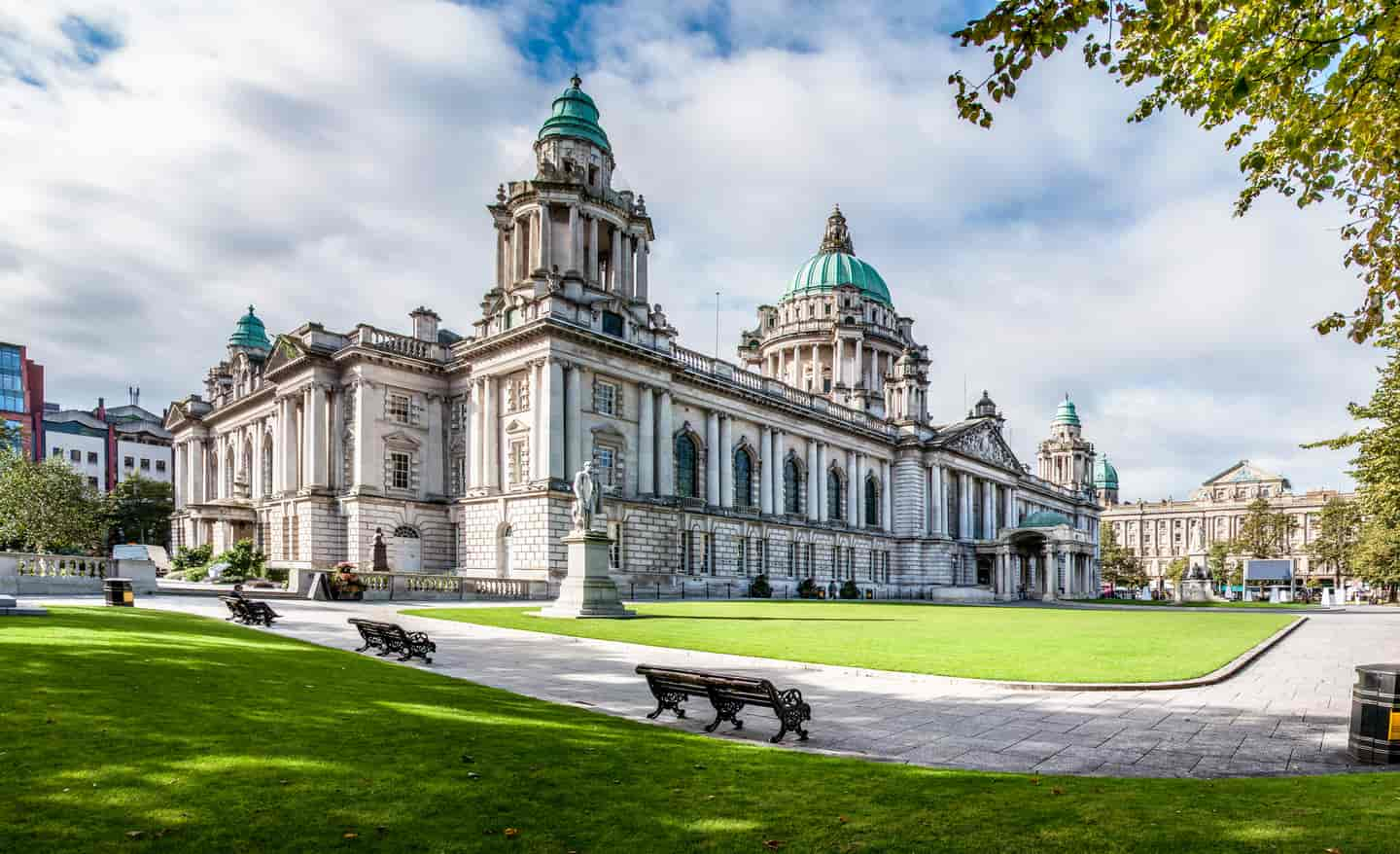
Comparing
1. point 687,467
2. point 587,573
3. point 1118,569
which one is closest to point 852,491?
point 687,467

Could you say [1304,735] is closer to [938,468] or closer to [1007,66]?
[1007,66]

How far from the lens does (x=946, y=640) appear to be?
22.5 m

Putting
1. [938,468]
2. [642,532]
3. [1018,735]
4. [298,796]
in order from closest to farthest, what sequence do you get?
[298,796]
[1018,735]
[642,532]
[938,468]

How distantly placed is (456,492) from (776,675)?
3748cm

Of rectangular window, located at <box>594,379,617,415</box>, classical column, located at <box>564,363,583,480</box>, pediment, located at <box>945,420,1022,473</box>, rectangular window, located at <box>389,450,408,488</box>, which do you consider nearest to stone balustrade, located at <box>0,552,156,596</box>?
rectangular window, located at <box>389,450,408,488</box>

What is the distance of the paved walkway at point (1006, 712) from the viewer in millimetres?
9680

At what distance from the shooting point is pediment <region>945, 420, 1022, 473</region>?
78750 mm

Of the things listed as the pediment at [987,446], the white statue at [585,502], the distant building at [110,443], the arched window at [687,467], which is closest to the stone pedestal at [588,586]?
the white statue at [585,502]

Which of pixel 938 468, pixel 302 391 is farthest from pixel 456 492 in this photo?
pixel 938 468

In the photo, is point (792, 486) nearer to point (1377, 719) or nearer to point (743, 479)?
point (743, 479)

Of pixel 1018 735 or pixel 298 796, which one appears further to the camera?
pixel 1018 735

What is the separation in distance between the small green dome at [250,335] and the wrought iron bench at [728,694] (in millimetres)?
71609

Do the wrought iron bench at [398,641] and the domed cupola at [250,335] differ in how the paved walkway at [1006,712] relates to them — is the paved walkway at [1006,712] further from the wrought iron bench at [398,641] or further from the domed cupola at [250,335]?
the domed cupola at [250,335]

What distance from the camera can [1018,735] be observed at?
10.8 m
